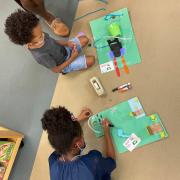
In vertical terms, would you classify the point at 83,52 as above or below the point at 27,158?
above

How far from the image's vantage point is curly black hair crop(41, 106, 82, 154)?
3.99 feet

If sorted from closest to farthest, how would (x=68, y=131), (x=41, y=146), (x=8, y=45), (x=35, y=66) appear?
(x=68, y=131) < (x=41, y=146) < (x=35, y=66) < (x=8, y=45)

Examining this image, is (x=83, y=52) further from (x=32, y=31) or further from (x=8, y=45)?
(x=8, y=45)

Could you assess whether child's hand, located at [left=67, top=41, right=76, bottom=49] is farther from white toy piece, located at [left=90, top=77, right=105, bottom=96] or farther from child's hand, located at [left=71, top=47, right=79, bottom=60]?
white toy piece, located at [left=90, top=77, right=105, bottom=96]

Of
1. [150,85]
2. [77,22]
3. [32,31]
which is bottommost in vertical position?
[150,85]

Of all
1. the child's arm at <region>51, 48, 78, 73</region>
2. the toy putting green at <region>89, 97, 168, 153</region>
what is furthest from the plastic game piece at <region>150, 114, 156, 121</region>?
the child's arm at <region>51, 48, 78, 73</region>

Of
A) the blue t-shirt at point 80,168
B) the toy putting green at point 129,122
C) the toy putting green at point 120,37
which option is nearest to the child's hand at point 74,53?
the toy putting green at point 120,37

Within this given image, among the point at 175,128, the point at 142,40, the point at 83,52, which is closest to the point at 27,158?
the point at 83,52

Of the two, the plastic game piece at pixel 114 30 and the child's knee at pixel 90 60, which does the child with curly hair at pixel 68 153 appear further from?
the plastic game piece at pixel 114 30

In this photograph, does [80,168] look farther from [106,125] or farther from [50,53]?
[50,53]

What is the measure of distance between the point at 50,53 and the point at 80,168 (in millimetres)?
636

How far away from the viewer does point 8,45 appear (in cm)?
210

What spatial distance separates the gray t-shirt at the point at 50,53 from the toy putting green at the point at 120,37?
239 millimetres

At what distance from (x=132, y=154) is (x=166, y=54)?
0.59 meters
